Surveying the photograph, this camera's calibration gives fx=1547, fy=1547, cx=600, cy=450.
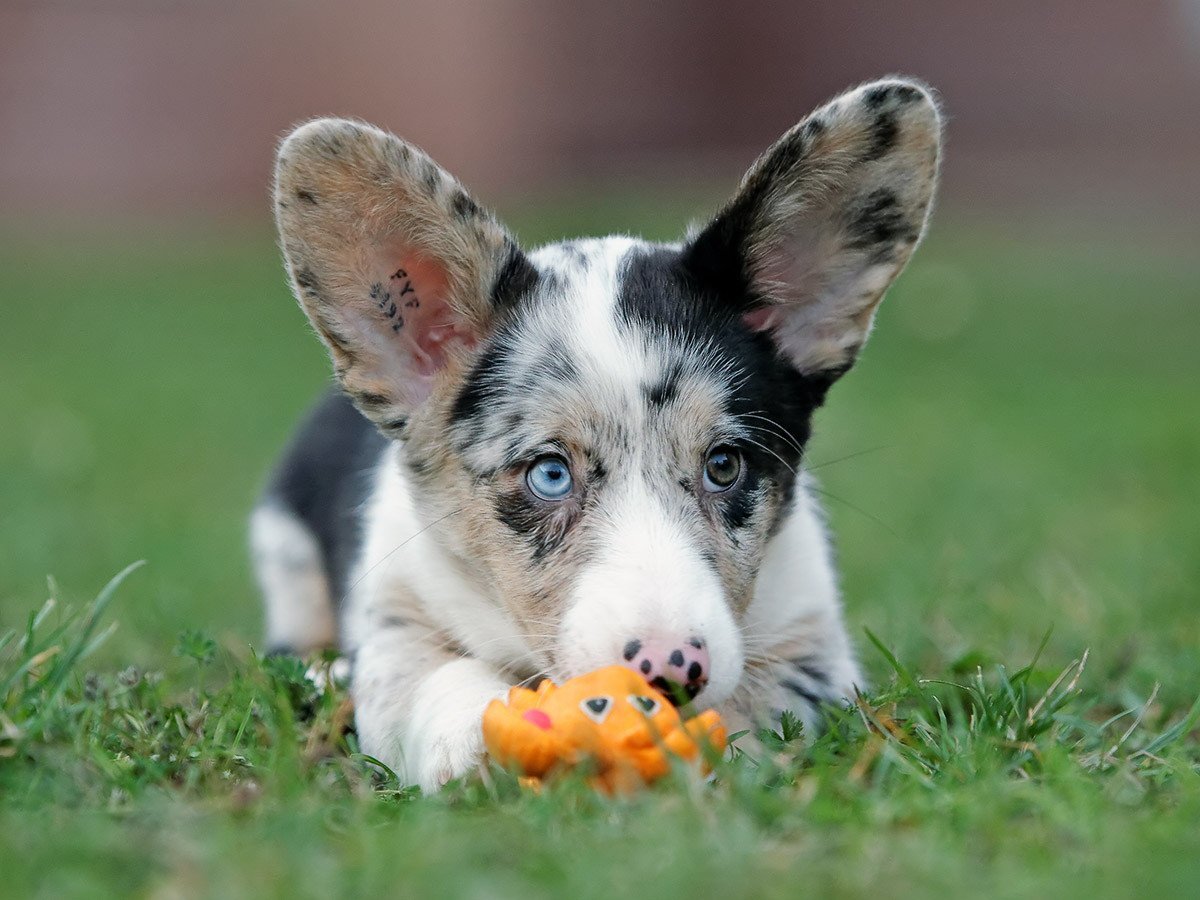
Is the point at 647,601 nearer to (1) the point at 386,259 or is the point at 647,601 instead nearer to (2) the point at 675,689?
(2) the point at 675,689

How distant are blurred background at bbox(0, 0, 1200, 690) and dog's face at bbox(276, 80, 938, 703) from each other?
133 centimetres

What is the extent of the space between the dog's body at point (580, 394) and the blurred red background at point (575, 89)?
53.9 ft

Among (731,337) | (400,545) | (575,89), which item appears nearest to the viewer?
(731,337)

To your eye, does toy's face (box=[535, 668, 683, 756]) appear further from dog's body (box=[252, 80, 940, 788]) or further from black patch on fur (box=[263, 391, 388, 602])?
black patch on fur (box=[263, 391, 388, 602])

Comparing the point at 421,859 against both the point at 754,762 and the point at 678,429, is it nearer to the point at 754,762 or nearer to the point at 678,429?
the point at 754,762

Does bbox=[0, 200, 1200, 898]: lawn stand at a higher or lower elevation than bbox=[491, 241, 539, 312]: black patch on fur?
lower

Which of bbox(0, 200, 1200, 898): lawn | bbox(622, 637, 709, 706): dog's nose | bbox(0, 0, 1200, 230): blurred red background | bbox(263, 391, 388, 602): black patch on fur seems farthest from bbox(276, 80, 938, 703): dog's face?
bbox(0, 0, 1200, 230): blurred red background

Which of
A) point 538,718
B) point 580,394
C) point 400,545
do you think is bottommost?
point 400,545

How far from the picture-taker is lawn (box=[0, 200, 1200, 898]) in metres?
2.68

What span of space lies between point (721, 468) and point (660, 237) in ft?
35.4

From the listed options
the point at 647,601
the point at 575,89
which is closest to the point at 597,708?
the point at 647,601

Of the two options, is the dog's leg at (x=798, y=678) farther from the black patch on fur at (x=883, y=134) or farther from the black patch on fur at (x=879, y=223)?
the black patch on fur at (x=883, y=134)

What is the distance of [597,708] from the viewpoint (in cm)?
316

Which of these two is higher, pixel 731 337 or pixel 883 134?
pixel 883 134
